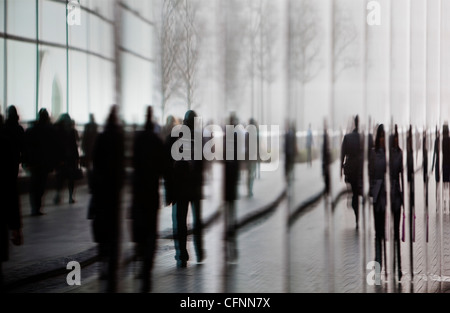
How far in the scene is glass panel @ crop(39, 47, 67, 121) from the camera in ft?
19.0

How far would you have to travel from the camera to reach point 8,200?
18.6ft

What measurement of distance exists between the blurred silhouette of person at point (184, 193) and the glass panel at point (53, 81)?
40.4 inches

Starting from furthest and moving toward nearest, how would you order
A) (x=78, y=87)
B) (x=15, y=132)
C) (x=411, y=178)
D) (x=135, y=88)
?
(x=411, y=178) → (x=15, y=132) → (x=78, y=87) → (x=135, y=88)

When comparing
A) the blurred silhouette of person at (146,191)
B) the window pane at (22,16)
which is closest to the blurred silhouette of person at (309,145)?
the blurred silhouette of person at (146,191)

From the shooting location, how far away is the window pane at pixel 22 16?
592cm

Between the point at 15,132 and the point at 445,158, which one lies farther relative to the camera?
the point at 445,158

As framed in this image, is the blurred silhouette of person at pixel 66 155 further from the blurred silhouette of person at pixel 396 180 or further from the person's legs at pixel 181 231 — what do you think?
the blurred silhouette of person at pixel 396 180

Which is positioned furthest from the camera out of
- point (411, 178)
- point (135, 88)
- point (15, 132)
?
point (411, 178)

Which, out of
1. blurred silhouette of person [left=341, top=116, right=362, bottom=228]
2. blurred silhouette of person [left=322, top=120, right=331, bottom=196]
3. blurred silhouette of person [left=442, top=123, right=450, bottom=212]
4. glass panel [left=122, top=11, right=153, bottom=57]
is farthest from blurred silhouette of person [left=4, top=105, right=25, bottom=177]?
blurred silhouette of person [left=442, top=123, right=450, bottom=212]

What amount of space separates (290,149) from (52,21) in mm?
2199

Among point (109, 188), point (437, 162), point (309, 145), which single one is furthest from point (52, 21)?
point (437, 162)

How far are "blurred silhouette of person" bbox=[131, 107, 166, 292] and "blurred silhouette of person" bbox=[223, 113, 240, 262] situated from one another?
20.2 inches

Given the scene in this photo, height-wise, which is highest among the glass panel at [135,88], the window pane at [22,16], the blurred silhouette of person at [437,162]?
the window pane at [22,16]

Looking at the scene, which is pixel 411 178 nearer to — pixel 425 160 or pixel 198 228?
pixel 425 160
